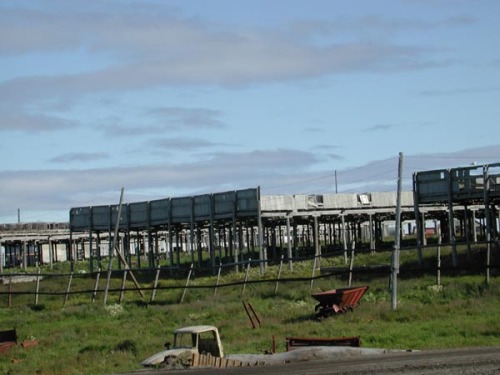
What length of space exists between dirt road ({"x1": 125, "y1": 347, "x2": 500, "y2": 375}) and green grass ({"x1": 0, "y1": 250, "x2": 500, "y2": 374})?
1.93 metres

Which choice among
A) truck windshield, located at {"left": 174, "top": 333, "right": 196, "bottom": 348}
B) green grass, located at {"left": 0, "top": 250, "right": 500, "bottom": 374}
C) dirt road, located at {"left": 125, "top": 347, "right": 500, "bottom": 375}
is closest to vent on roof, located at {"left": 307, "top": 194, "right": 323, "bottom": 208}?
green grass, located at {"left": 0, "top": 250, "right": 500, "bottom": 374}

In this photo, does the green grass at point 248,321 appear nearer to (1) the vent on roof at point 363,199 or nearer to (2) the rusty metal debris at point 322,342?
(2) the rusty metal debris at point 322,342

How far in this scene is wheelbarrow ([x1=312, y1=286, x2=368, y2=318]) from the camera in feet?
88.6

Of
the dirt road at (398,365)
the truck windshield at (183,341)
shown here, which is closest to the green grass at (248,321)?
the truck windshield at (183,341)

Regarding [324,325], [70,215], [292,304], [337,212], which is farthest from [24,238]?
[324,325]

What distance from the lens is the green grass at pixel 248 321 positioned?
23.3m

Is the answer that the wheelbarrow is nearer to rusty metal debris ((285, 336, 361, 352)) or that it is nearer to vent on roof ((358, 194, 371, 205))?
rusty metal debris ((285, 336, 361, 352))

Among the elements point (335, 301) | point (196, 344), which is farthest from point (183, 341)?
point (335, 301)

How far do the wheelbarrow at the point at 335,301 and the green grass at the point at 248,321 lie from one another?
0.30 metres

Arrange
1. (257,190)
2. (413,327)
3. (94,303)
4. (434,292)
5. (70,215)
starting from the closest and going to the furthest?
(413,327), (434,292), (94,303), (257,190), (70,215)

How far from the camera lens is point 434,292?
29.8 metres

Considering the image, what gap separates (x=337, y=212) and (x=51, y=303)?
890 inches

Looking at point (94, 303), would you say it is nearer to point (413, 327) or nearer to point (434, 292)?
point (434, 292)

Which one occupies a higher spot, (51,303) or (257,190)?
(257,190)
